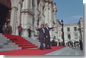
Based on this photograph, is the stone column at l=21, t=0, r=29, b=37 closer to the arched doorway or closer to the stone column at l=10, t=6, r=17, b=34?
the stone column at l=10, t=6, r=17, b=34

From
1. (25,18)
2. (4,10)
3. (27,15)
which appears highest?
(4,10)

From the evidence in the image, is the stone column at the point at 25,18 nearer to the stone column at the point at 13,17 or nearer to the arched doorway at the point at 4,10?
the stone column at the point at 13,17

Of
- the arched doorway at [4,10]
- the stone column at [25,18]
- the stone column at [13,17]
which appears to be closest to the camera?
the arched doorway at [4,10]

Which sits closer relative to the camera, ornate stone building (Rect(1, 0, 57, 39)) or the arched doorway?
the arched doorway

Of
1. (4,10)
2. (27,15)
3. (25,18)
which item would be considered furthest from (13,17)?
(27,15)

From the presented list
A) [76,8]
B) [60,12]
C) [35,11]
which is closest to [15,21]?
[35,11]

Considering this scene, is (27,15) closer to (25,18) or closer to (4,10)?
(25,18)

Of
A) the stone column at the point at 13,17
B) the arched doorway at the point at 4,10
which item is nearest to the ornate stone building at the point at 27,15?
the stone column at the point at 13,17

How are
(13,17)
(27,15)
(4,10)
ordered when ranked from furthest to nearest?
(27,15) → (13,17) → (4,10)

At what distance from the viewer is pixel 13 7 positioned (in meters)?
9.32

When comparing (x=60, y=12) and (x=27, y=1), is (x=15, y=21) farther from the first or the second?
(x=60, y=12)

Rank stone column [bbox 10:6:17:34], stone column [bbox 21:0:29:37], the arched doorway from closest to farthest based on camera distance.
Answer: the arched doorway → stone column [bbox 10:6:17:34] → stone column [bbox 21:0:29:37]

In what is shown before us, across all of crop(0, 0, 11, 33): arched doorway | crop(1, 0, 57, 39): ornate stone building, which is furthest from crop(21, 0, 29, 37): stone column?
crop(0, 0, 11, 33): arched doorway

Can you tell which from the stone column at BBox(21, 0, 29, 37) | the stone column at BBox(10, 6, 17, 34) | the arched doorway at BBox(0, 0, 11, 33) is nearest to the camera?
the arched doorway at BBox(0, 0, 11, 33)
